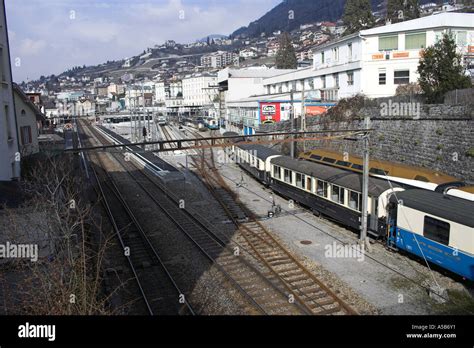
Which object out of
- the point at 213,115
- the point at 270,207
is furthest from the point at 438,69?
the point at 213,115

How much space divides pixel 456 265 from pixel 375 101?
18640 mm

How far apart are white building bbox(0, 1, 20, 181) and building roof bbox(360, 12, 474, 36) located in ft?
84.6

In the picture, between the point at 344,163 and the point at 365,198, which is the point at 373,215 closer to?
the point at 365,198

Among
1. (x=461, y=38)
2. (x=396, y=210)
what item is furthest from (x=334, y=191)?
(x=461, y=38)

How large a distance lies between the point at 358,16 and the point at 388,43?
41753 millimetres

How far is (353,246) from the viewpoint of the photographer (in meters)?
15.6

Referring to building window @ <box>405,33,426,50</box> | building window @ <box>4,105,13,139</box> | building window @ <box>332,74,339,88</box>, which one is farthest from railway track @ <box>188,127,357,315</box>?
building window @ <box>332,74,339,88</box>

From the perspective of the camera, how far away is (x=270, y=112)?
43844mm

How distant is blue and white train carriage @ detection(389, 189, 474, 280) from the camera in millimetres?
11305

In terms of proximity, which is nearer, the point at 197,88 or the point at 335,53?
the point at 335,53

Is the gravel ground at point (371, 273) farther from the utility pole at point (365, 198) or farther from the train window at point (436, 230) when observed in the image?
the train window at point (436, 230)

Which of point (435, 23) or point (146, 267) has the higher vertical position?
point (435, 23)

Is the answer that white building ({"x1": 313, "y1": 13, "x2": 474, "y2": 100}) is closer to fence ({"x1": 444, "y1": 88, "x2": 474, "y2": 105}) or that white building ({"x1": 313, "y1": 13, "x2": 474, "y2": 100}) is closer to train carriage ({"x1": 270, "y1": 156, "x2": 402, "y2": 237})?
fence ({"x1": 444, "y1": 88, "x2": 474, "y2": 105})
